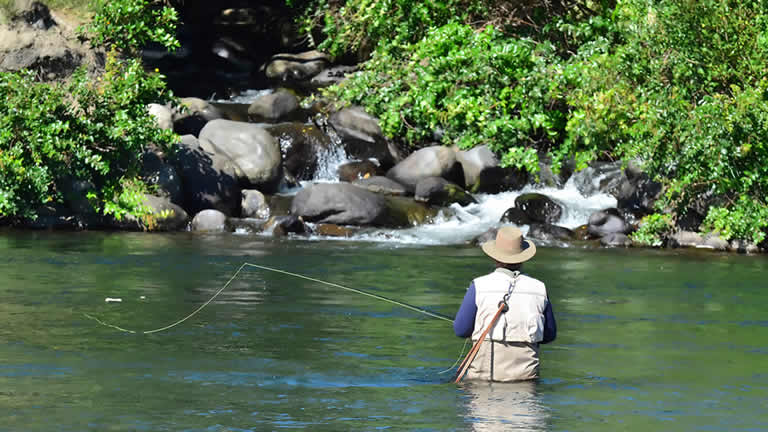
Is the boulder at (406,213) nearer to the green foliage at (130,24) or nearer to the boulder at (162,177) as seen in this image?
the boulder at (162,177)

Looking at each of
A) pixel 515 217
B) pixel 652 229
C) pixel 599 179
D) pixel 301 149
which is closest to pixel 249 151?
pixel 301 149

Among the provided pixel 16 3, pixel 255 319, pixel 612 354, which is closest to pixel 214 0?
pixel 16 3

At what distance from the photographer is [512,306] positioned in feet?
28.0

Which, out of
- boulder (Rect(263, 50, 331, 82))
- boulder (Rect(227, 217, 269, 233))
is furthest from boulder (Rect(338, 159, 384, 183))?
boulder (Rect(263, 50, 331, 82))

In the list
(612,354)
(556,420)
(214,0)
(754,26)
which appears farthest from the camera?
(214,0)

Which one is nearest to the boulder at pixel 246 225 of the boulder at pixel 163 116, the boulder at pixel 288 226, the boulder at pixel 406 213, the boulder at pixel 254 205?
the boulder at pixel 288 226

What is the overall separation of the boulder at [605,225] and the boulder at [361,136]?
640 cm

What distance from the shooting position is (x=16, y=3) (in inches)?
1005

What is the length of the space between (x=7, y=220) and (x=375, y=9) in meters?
8.44

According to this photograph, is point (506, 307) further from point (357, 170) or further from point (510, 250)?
point (357, 170)

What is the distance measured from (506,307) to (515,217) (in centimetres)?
1581

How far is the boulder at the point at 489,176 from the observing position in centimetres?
2700

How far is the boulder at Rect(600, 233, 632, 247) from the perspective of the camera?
2231 cm

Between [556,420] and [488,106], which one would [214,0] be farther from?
[556,420]
